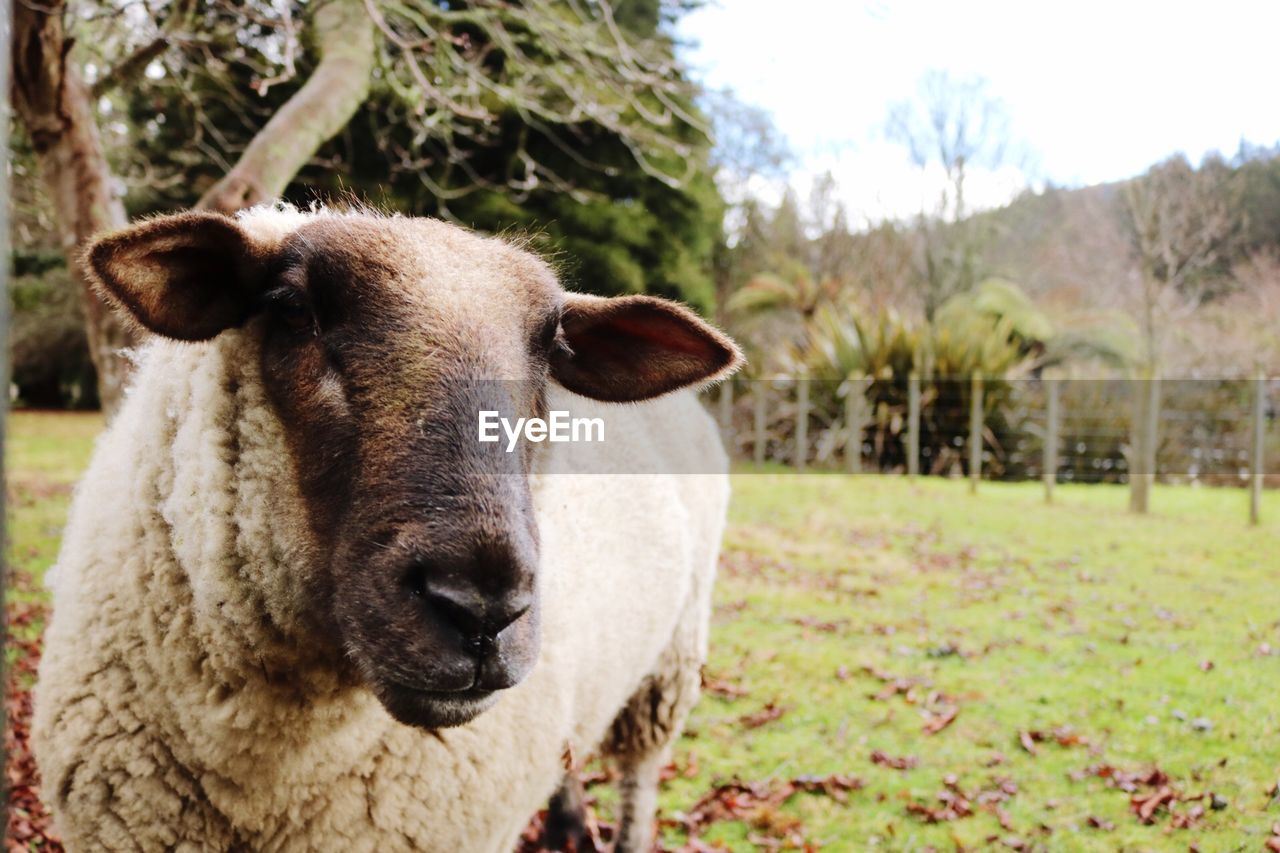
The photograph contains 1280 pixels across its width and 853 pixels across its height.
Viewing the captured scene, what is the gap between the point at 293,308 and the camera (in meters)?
1.84

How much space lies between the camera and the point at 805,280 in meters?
11.4

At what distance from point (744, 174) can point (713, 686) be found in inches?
158

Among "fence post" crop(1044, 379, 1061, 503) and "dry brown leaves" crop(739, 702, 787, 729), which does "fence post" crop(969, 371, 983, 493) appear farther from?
"dry brown leaves" crop(739, 702, 787, 729)

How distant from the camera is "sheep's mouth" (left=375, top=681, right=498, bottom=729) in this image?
162 cm

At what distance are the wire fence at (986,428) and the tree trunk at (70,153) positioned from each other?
5056 mm

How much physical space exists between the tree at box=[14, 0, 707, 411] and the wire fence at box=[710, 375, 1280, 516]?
11.5 ft

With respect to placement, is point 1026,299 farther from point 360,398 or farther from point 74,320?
point 360,398

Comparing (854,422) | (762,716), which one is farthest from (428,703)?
(854,422)

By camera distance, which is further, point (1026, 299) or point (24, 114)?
point (1026, 299)

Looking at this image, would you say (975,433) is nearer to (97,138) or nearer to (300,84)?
(300,84)

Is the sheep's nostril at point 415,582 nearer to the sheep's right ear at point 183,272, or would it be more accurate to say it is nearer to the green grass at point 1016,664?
the sheep's right ear at point 183,272

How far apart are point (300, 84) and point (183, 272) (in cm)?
513

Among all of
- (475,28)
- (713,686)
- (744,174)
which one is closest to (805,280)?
(744,174)

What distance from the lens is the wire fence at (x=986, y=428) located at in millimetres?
8453
